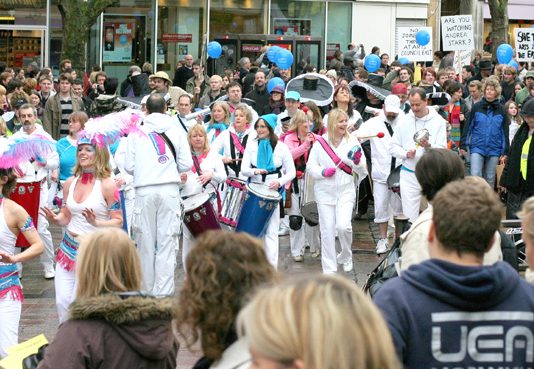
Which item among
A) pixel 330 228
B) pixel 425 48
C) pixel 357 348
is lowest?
pixel 330 228

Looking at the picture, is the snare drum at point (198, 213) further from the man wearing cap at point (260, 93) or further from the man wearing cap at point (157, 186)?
the man wearing cap at point (260, 93)

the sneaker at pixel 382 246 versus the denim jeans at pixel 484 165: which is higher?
the denim jeans at pixel 484 165

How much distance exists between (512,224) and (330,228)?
216cm

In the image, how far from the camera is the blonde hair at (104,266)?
14.5ft

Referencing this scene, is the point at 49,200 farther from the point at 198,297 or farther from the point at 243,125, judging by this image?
the point at 198,297

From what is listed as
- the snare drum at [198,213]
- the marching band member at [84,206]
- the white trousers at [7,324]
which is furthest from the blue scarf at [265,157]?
the white trousers at [7,324]

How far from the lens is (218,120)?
1309cm

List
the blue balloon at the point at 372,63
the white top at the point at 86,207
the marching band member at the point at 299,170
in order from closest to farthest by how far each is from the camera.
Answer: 1. the white top at the point at 86,207
2. the marching band member at the point at 299,170
3. the blue balloon at the point at 372,63

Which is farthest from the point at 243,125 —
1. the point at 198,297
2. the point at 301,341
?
the point at 301,341

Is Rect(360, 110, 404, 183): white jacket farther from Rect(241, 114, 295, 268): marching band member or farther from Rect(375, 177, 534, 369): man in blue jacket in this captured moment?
Rect(375, 177, 534, 369): man in blue jacket

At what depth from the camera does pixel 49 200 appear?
12.3 m

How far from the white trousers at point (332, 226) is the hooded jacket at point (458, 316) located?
7685 millimetres

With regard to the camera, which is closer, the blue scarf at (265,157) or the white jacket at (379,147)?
the blue scarf at (265,157)

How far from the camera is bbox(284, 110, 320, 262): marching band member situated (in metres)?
12.6
